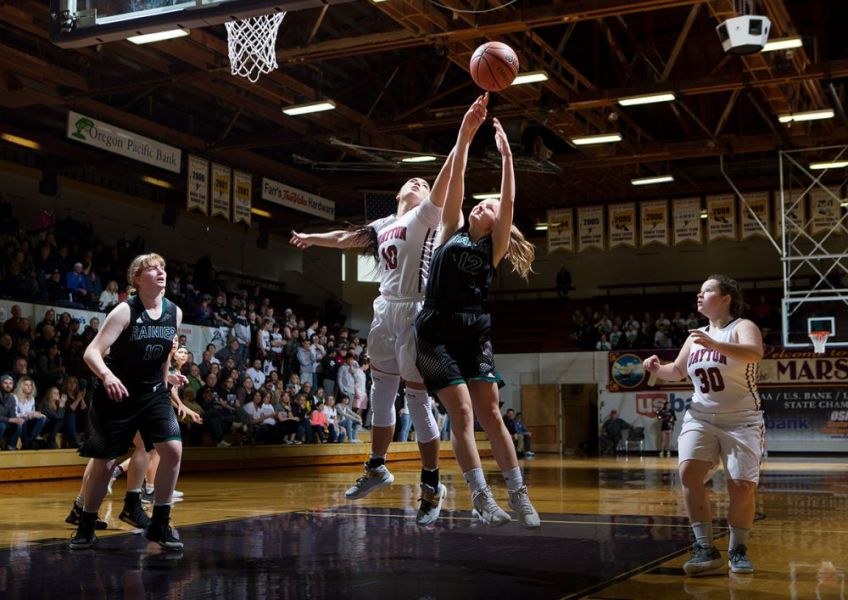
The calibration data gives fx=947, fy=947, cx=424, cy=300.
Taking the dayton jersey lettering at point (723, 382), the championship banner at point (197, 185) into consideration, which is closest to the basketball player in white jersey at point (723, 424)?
the dayton jersey lettering at point (723, 382)

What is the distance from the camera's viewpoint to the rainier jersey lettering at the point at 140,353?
19.4ft

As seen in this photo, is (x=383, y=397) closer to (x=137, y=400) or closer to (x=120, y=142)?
(x=137, y=400)

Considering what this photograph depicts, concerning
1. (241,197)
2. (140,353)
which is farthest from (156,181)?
(140,353)

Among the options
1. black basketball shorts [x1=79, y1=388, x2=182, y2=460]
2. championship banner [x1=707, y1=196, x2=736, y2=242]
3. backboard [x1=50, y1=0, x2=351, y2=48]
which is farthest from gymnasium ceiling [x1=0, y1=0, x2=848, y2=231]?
black basketball shorts [x1=79, y1=388, x2=182, y2=460]

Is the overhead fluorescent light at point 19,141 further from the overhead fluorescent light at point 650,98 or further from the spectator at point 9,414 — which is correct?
the overhead fluorescent light at point 650,98

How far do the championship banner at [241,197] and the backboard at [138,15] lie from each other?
40.3ft

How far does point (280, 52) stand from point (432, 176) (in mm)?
7280

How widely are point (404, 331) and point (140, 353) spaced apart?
5.44ft

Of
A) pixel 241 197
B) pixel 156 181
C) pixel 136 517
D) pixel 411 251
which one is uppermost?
pixel 156 181

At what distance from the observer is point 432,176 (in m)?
23.2

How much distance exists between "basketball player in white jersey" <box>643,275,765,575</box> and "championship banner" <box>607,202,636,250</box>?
63.7 feet

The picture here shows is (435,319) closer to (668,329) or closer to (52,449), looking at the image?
(52,449)

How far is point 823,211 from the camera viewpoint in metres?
22.5

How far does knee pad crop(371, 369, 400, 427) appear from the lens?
6258 millimetres
